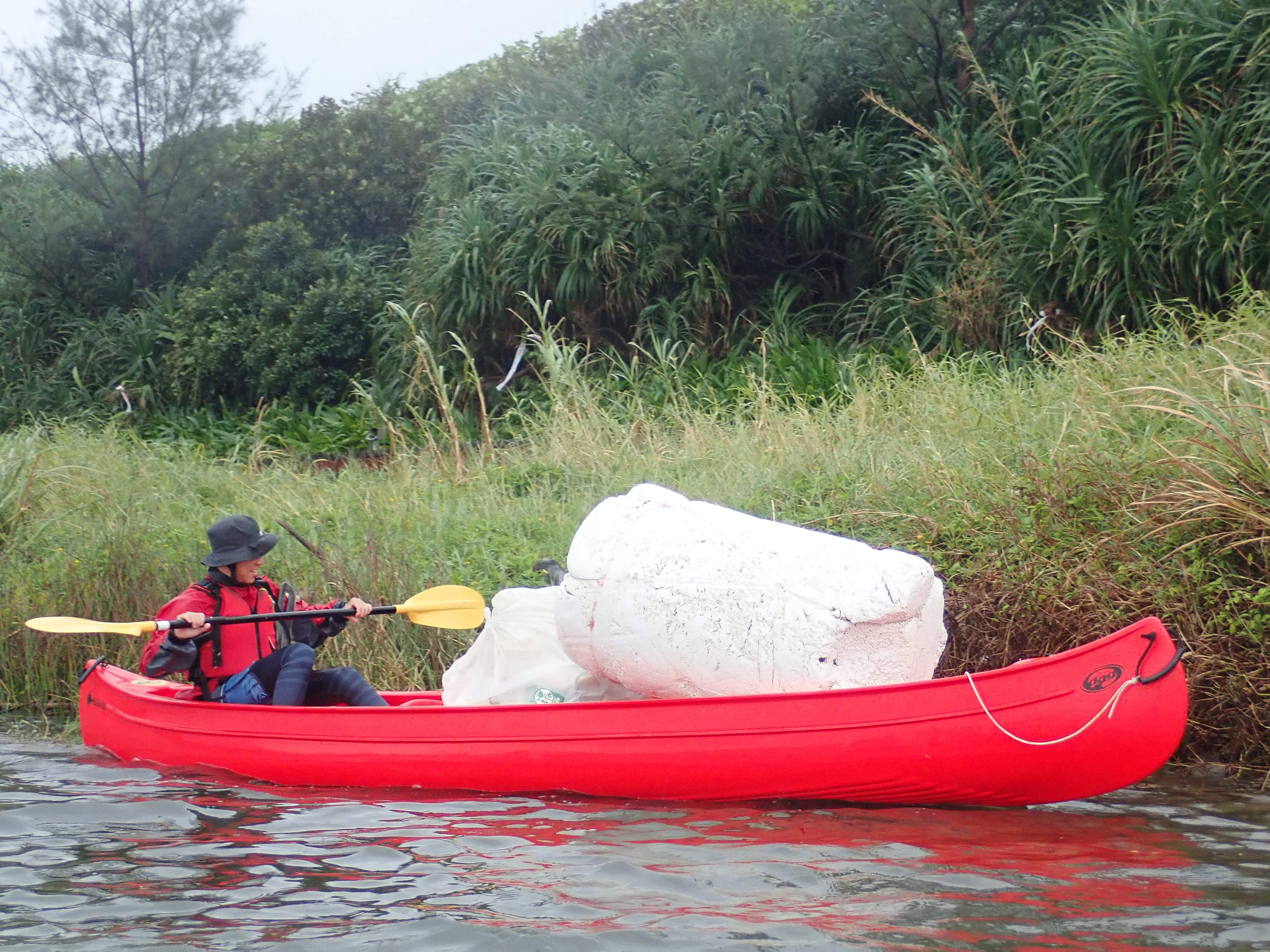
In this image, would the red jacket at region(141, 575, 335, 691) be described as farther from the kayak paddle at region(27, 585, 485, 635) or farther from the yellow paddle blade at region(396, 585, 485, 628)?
the yellow paddle blade at region(396, 585, 485, 628)

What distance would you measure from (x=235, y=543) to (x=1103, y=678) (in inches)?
150

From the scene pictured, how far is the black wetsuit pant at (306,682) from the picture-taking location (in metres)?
5.99

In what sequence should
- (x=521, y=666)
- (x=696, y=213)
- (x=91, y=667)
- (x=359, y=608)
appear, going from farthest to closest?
1. (x=696, y=213)
2. (x=91, y=667)
3. (x=359, y=608)
4. (x=521, y=666)

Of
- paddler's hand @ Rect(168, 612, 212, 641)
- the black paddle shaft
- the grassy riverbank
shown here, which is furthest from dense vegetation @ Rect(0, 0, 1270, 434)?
paddler's hand @ Rect(168, 612, 212, 641)

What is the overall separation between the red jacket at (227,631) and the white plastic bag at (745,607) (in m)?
1.81

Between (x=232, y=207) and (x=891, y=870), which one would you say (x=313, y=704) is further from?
(x=232, y=207)

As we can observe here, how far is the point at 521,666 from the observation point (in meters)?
5.54

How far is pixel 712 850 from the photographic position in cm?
436

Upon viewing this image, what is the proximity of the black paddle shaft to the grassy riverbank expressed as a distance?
0.95 m

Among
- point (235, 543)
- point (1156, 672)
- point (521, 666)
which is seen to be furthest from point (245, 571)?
point (1156, 672)

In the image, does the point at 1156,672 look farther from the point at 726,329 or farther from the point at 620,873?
the point at 726,329

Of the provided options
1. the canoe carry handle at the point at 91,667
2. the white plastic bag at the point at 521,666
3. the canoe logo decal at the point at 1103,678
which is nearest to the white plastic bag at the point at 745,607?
the white plastic bag at the point at 521,666

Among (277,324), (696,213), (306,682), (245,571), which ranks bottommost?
(306,682)

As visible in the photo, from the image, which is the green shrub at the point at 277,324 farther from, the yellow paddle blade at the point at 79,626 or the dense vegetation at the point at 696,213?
the yellow paddle blade at the point at 79,626
